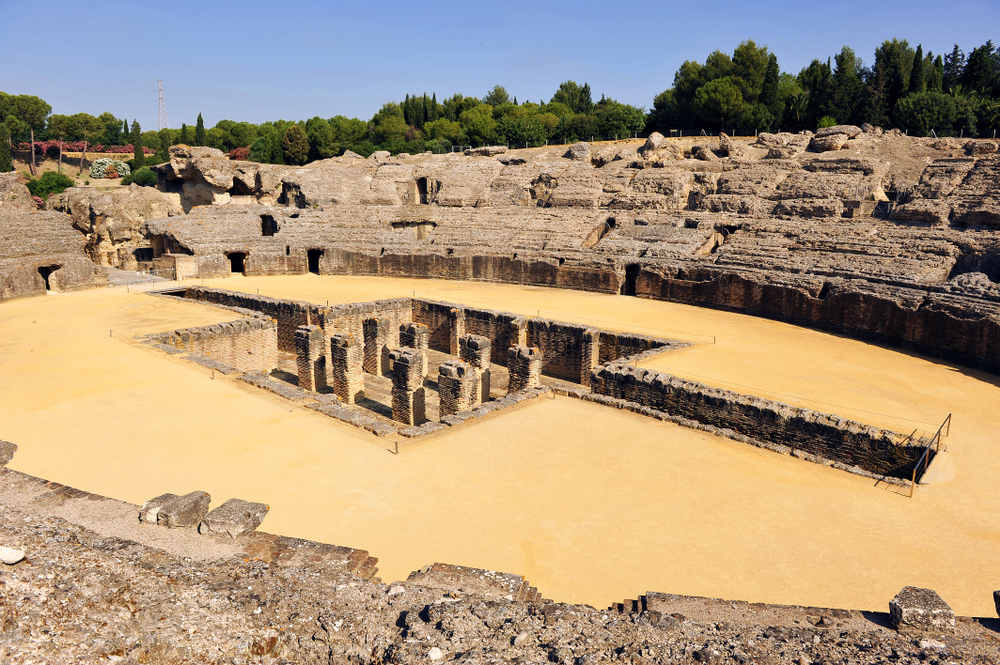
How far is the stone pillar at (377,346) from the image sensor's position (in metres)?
16.0

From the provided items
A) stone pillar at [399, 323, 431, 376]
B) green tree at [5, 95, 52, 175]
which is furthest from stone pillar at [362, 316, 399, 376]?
green tree at [5, 95, 52, 175]

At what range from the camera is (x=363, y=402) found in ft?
46.5

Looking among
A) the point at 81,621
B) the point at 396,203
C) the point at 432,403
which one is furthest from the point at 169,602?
the point at 396,203

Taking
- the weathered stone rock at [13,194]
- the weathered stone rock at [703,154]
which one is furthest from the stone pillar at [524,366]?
the weathered stone rock at [703,154]

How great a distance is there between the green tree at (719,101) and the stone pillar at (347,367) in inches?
1159

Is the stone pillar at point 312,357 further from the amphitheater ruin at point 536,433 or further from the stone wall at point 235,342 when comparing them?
the stone wall at point 235,342

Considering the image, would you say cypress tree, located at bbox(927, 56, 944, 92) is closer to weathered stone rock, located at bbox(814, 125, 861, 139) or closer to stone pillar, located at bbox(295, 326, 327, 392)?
weathered stone rock, located at bbox(814, 125, 861, 139)

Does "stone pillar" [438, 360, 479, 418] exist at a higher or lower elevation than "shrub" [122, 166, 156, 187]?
lower

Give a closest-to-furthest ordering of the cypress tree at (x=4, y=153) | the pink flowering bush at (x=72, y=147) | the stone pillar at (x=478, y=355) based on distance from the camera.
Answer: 1. the stone pillar at (x=478, y=355)
2. the cypress tree at (x=4, y=153)
3. the pink flowering bush at (x=72, y=147)

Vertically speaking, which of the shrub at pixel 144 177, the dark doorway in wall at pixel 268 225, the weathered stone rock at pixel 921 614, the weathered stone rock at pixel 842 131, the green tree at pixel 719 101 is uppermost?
the green tree at pixel 719 101

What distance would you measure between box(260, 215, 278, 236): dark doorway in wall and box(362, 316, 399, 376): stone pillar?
45.1ft

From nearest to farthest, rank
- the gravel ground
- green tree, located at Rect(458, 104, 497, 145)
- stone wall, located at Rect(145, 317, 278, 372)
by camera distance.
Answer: the gravel ground
stone wall, located at Rect(145, 317, 278, 372)
green tree, located at Rect(458, 104, 497, 145)

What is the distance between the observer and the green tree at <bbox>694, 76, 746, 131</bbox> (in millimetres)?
36000

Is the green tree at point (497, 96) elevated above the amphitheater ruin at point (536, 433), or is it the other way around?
the green tree at point (497, 96)
